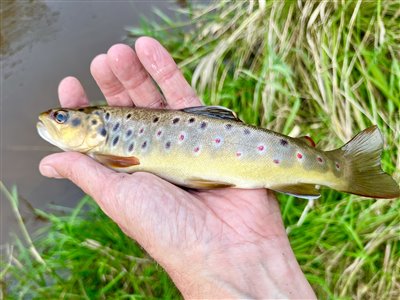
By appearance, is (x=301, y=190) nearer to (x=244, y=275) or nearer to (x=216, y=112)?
Result: (x=244, y=275)

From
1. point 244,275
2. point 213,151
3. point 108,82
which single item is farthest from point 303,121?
point 244,275

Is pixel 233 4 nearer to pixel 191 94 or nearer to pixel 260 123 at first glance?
pixel 260 123

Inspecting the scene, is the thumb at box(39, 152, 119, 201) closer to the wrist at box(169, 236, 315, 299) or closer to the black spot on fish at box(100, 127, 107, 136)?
the black spot on fish at box(100, 127, 107, 136)

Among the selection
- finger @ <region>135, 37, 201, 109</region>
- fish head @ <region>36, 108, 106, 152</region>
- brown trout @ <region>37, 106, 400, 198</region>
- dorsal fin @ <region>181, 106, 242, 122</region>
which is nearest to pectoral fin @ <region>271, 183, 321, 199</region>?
brown trout @ <region>37, 106, 400, 198</region>

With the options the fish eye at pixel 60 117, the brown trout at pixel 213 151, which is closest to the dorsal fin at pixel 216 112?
the brown trout at pixel 213 151

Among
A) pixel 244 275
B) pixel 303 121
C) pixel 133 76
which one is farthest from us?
pixel 303 121

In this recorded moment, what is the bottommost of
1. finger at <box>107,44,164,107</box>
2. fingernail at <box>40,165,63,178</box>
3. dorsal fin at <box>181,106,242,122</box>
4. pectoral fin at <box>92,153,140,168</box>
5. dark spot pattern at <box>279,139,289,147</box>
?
fingernail at <box>40,165,63,178</box>
